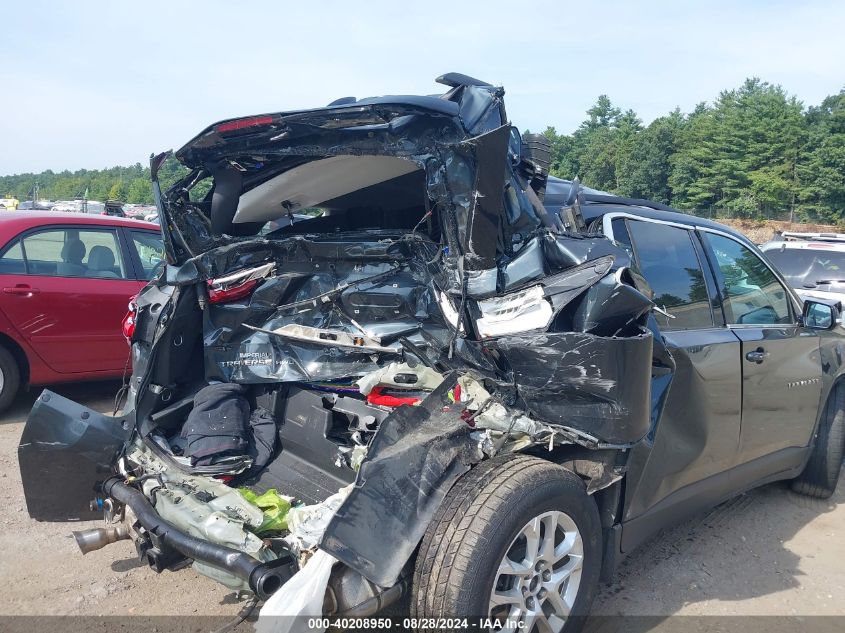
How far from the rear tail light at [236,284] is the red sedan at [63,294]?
10.1ft

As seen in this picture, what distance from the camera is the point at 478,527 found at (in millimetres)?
2336

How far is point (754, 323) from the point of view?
3.78 m

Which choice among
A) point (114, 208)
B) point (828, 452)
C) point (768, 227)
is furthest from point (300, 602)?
point (768, 227)

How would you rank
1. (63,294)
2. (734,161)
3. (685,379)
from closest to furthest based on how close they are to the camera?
(685,379)
(63,294)
(734,161)

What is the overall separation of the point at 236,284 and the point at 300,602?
1.85 meters

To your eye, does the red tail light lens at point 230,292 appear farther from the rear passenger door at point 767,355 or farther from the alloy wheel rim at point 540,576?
the rear passenger door at point 767,355

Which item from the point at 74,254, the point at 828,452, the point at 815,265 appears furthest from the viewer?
the point at 815,265

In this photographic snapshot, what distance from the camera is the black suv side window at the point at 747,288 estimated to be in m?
3.71

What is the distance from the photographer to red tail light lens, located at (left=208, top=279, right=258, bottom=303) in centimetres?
352

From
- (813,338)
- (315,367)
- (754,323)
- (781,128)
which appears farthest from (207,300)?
(781,128)

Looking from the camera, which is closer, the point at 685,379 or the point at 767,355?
the point at 685,379

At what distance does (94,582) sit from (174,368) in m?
1.11

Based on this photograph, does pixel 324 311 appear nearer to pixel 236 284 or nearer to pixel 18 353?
pixel 236 284

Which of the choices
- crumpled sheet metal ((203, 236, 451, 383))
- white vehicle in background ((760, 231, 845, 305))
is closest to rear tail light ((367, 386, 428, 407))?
crumpled sheet metal ((203, 236, 451, 383))
